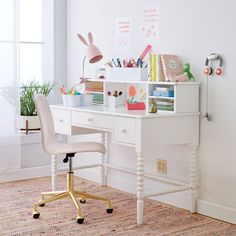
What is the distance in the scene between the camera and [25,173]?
4953 millimetres

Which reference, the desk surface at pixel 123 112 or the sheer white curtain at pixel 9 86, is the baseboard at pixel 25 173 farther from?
the desk surface at pixel 123 112

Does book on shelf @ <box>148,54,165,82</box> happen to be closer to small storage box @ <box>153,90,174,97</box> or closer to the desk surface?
small storage box @ <box>153,90,174,97</box>

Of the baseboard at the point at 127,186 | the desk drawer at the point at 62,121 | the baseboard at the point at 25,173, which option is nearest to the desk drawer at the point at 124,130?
the desk drawer at the point at 62,121

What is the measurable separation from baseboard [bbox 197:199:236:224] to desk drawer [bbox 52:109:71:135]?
1166 mm

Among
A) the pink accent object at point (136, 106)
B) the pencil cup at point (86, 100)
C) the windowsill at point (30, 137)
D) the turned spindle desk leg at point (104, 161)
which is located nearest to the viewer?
the pink accent object at point (136, 106)

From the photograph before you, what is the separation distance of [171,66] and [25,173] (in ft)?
6.18

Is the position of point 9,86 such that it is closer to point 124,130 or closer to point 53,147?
point 53,147

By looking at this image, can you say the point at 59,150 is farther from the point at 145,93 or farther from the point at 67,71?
the point at 67,71

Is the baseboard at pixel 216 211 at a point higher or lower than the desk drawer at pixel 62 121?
lower

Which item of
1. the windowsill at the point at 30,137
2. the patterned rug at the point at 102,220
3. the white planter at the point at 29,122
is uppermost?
the white planter at the point at 29,122

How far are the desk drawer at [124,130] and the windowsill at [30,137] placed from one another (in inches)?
57.5

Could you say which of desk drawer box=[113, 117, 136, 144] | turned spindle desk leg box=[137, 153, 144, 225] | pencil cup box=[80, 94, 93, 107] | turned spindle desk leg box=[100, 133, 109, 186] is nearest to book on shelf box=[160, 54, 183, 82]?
desk drawer box=[113, 117, 136, 144]

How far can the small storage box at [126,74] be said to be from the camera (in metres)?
4.05

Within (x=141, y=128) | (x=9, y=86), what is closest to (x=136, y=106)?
(x=141, y=128)
